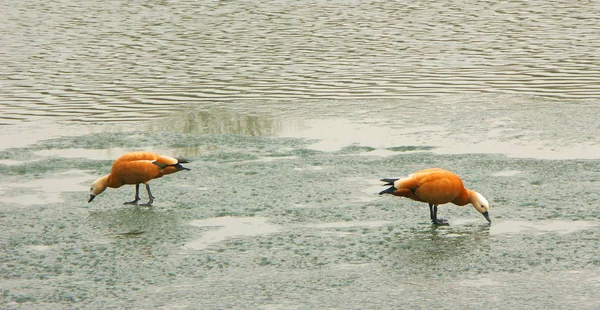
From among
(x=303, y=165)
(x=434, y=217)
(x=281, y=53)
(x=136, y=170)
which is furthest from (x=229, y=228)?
(x=281, y=53)

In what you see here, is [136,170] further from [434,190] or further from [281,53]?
[281,53]

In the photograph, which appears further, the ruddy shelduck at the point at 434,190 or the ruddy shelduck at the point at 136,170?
the ruddy shelduck at the point at 136,170

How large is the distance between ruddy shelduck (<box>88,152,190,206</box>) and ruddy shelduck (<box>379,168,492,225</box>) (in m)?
2.07

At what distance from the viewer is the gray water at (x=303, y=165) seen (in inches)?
274

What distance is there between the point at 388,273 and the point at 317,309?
34.6 inches

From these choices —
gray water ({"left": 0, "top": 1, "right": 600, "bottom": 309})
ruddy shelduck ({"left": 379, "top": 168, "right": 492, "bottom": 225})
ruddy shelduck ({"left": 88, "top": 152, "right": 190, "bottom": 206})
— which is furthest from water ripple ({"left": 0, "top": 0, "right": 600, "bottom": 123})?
ruddy shelduck ({"left": 379, "top": 168, "right": 492, "bottom": 225})

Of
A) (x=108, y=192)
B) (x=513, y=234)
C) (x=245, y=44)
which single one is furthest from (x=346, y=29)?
(x=513, y=234)

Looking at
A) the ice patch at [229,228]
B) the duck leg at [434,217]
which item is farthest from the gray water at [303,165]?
the duck leg at [434,217]

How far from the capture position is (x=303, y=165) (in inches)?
403

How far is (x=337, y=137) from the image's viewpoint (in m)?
11.6

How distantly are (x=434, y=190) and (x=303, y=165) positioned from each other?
8.02 ft

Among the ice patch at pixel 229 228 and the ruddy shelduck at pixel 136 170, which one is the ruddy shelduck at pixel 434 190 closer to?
the ice patch at pixel 229 228

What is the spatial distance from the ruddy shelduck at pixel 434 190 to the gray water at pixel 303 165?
0.64 ft

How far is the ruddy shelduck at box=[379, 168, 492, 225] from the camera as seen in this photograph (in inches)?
316
